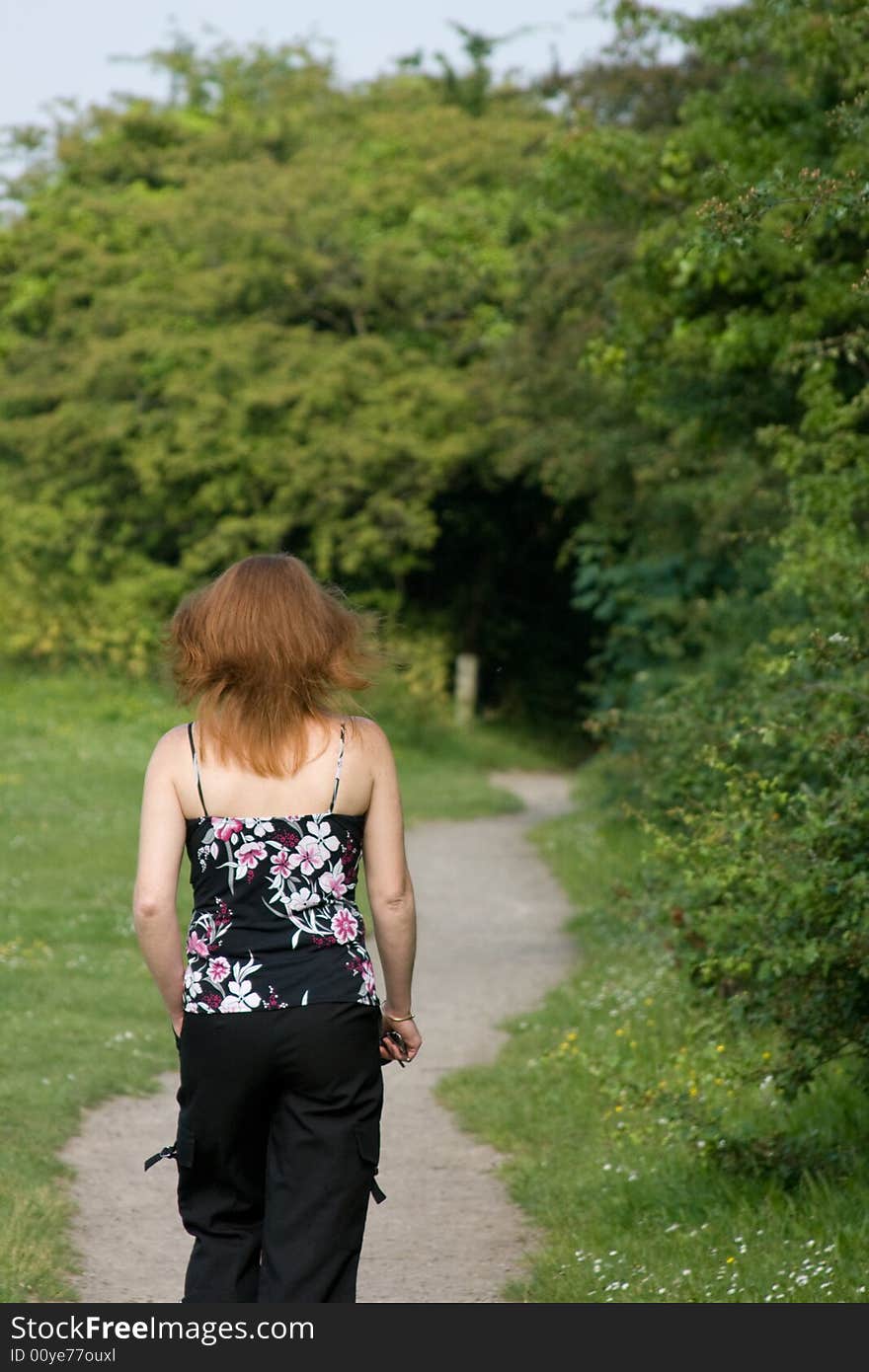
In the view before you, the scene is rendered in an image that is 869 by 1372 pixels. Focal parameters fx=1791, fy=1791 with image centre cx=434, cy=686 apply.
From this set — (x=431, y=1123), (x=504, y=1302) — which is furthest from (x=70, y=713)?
(x=504, y=1302)

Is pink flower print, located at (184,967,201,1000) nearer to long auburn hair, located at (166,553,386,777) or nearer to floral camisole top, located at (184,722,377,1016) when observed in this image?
floral camisole top, located at (184,722,377,1016)

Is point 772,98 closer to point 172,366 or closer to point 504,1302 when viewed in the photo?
point 504,1302

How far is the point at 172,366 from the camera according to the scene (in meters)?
26.9

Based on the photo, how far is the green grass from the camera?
6.36 m

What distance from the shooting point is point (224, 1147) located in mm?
3570

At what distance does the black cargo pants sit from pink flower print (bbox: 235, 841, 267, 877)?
0.92 feet

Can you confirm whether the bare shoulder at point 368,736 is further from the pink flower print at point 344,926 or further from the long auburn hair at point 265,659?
the pink flower print at point 344,926

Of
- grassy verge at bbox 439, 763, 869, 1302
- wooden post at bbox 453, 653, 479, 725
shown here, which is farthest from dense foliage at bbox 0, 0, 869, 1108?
wooden post at bbox 453, 653, 479, 725

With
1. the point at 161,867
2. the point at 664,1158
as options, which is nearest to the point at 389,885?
the point at 161,867

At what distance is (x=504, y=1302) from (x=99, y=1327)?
4.86 feet

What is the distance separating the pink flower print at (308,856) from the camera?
139 inches

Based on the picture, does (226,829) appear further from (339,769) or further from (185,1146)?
(185,1146)

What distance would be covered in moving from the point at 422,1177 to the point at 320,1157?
3.57 meters

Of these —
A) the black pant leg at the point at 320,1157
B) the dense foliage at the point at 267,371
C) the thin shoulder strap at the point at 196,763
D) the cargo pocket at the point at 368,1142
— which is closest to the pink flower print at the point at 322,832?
the thin shoulder strap at the point at 196,763
